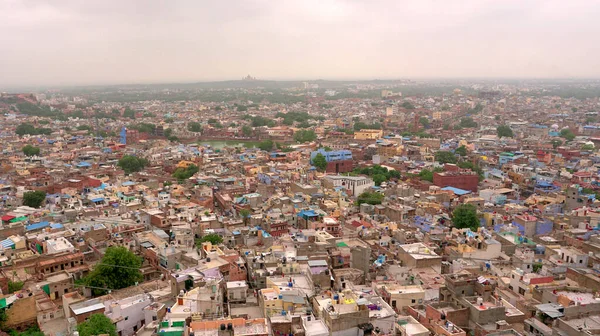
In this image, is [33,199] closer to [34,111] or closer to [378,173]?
[378,173]

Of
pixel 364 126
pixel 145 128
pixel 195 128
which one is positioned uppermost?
pixel 145 128

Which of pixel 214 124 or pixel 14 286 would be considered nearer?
pixel 14 286

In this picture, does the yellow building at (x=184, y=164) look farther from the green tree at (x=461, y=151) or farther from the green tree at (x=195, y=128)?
the green tree at (x=195, y=128)

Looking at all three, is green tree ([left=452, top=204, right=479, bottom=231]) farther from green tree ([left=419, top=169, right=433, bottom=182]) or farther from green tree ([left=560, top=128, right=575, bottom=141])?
green tree ([left=560, top=128, right=575, bottom=141])

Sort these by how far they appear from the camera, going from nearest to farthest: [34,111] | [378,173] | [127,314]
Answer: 1. [127,314]
2. [378,173]
3. [34,111]

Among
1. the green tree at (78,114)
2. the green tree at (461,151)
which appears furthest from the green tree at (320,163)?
the green tree at (78,114)

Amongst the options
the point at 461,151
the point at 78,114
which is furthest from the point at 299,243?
the point at 78,114
